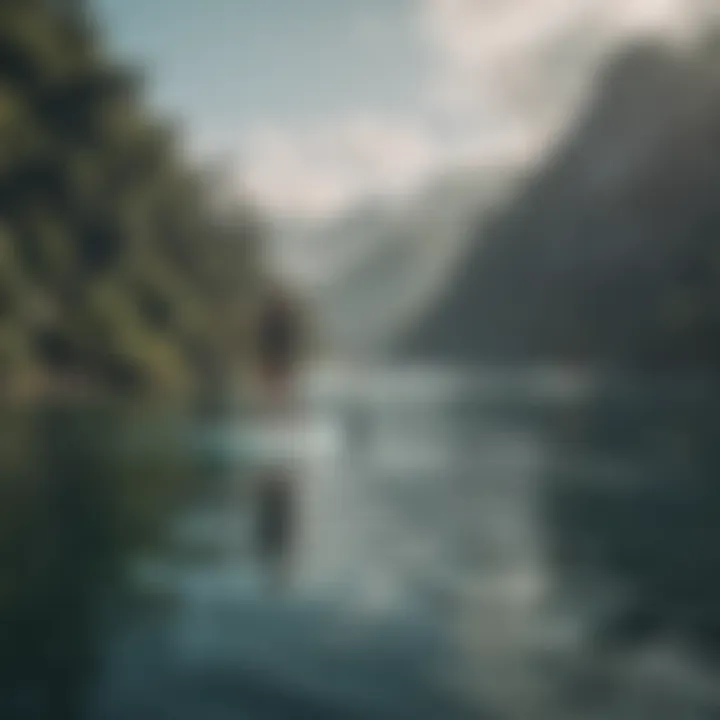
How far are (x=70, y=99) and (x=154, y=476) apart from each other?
79.0 feet

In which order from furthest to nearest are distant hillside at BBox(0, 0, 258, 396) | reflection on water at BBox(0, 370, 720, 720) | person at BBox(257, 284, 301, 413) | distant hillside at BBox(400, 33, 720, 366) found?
1. distant hillside at BBox(400, 33, 720, 366)
2. distant hillside at BBox(0, 0, 258, 396)
3. person at BBox(257, 284, 301, 413)
4. reflection on water at BBox(0, 370, 720, 720)

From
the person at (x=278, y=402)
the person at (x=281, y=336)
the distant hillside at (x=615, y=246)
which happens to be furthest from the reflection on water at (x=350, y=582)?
the distant hillside at (x=615, y=246)

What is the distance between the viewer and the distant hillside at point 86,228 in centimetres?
3359

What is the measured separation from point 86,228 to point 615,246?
42833mm

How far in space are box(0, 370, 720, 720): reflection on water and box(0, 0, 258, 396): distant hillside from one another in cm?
1196

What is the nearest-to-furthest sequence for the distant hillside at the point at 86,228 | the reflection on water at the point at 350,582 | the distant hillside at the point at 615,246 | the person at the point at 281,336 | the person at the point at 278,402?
the reflection on water at the point at 350,582 → the person at the point at 278,402 → the person at the point at 281,336 → the distant hillside at the point at 86,228 → the distant hillside at the point at 615,246

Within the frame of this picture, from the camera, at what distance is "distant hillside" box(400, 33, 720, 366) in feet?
206

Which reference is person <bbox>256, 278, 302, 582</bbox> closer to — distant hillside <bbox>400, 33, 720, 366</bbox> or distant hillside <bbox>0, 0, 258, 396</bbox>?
distant hillside <bbox>0, 0, 258, 396</bbox>

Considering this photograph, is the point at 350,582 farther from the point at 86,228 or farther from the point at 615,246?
the point at 615,246

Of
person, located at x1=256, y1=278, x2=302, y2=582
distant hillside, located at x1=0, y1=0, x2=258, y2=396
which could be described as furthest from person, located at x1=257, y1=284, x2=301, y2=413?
distant hillside, located at x1=0, y1=0, x2=258, y2=396

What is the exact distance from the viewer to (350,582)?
35.6 ft

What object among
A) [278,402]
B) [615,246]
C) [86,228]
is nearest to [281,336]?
[278,402]

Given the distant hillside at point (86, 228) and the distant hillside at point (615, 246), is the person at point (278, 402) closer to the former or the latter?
the distant hillside at point (86, 228)

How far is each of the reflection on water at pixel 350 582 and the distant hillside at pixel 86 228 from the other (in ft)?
39.2
